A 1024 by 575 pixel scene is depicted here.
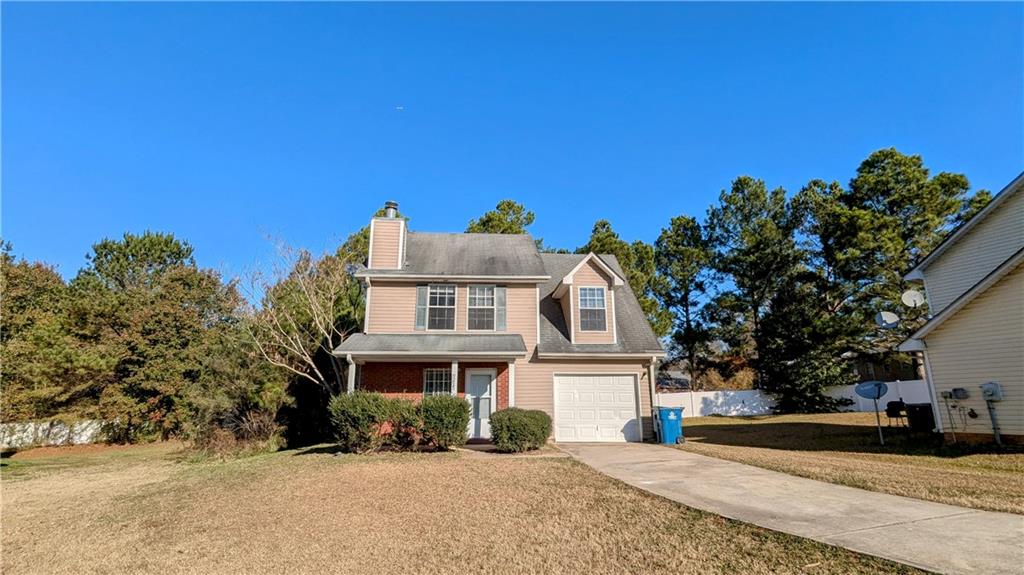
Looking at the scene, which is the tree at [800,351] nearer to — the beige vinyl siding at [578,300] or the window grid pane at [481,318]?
the beige vinyl siding at [578,300]

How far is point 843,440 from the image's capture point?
43.4 ft

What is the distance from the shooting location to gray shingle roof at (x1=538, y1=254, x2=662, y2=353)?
15.0 m

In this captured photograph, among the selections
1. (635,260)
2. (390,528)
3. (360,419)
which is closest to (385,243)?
(360,419)

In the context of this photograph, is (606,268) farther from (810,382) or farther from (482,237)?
(810,382)

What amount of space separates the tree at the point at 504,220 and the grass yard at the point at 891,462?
17.2 metres

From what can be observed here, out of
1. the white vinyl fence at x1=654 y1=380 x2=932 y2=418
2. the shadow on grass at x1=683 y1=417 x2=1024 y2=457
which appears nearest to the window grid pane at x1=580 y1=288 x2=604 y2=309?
the shadow on grass at x1=683 y1=417 x2=1024 y2=457

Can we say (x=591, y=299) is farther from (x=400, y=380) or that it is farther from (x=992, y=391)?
(x=992, y=391)

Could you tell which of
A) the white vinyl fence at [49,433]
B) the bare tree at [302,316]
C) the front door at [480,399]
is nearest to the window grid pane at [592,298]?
the front door at [480,399]

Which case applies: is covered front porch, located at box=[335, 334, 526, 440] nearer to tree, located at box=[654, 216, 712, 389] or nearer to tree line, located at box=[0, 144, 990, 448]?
tree line, located at box=[0, 144, 990, 448]

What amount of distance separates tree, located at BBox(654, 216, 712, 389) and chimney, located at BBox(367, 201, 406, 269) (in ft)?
77.8

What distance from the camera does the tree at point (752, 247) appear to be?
96.8 ft

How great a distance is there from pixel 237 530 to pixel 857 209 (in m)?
33.3

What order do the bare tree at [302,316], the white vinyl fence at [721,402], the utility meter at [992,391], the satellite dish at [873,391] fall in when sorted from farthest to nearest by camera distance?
the white vinyl fence at [721,402]
the bare tree at [302,316]
the satellite dish at [873,391]
the utility meter at [992,391]

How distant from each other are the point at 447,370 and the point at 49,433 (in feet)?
68.0
